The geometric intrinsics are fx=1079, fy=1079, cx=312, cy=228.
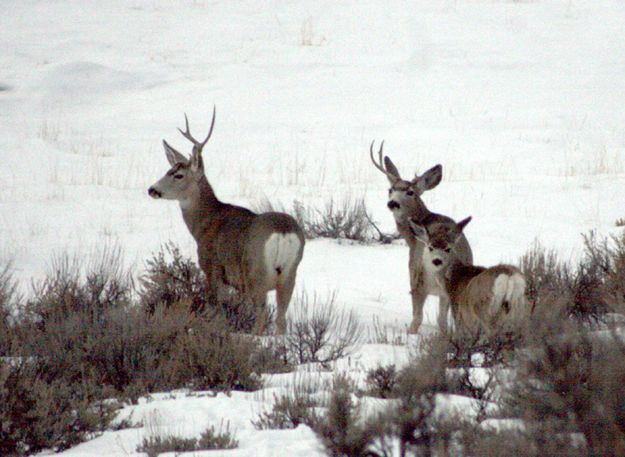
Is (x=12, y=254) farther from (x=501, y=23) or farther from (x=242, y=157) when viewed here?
(x=501, y=23)

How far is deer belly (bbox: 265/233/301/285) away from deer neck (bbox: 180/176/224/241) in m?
1.28

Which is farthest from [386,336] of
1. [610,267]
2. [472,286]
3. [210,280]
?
[610,267]


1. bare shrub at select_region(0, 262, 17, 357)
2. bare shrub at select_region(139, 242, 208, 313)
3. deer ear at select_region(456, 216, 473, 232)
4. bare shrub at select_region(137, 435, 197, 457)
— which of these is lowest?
bare shrub at select_region(137, 435, 197, 457)

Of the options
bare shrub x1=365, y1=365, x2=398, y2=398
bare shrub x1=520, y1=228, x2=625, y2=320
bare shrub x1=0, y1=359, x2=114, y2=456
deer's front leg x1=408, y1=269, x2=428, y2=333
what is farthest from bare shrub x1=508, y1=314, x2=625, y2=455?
deer's front leg x1=408, y1=269, x2=428, y2=333

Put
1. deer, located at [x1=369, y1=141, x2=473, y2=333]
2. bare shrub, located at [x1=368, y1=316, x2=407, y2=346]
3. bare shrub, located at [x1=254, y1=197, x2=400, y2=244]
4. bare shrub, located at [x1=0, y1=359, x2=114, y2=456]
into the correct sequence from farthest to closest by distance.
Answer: bare shrub, located at [x1=254, y1=197, x2=400, y2=244] → deer, located at [x1=369, y1=141, x2=473, y2=333] → bare shrub, located at [x1=368, y1=316, x2=407, y2=346] → bare shrub, located at [x1=0, y1=359, x2=114, y2=456]

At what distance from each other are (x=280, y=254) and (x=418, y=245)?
152cm

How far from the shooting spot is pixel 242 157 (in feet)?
65.2

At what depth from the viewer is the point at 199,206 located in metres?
10.6

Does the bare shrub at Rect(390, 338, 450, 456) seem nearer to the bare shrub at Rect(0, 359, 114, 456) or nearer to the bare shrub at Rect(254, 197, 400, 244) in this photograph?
the bare shrub at Rect(0, 359, 114, 456)

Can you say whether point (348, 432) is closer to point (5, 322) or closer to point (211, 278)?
point (5, 322)

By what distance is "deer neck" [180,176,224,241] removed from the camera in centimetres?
1046

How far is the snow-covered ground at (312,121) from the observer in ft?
41.9

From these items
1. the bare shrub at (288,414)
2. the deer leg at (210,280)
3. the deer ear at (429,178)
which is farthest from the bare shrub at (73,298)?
the deer ear at (429,178)

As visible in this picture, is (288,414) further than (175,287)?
No
